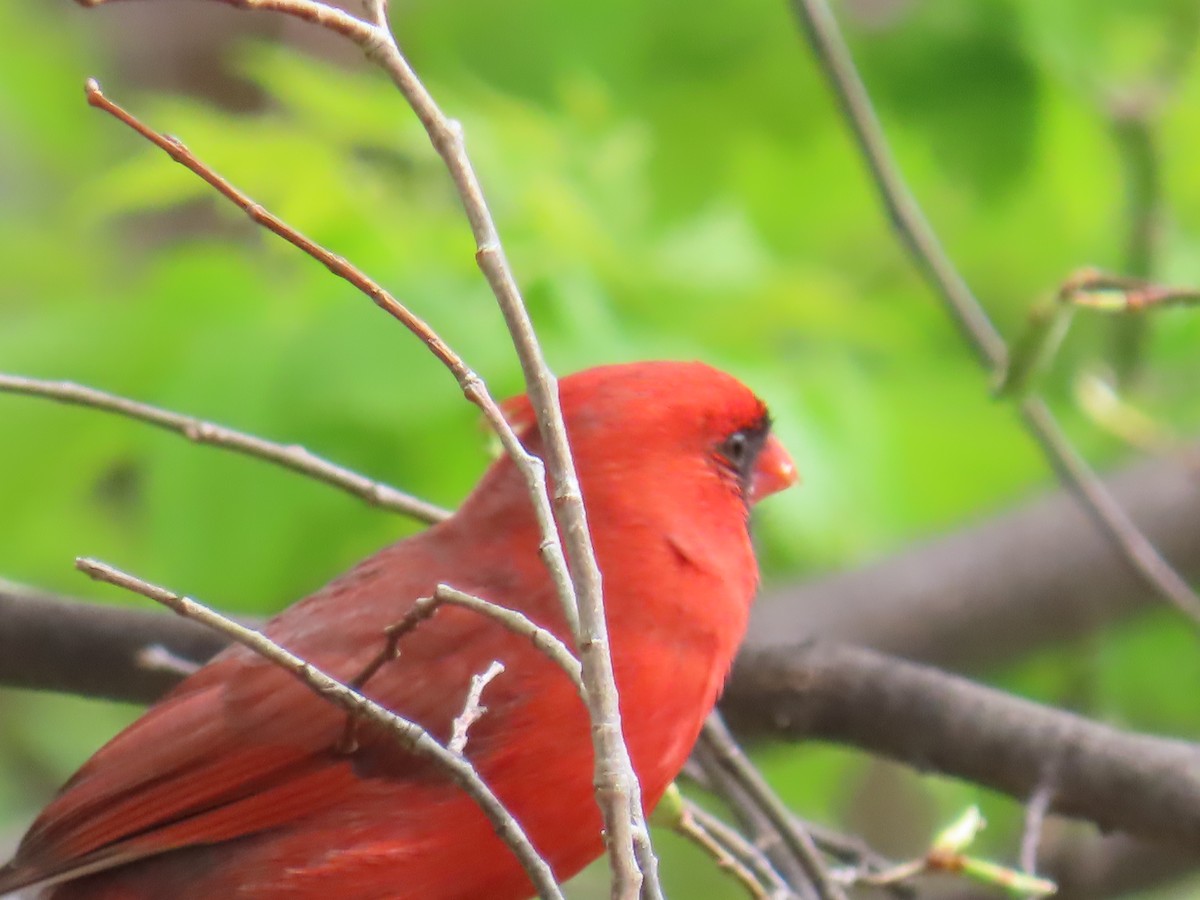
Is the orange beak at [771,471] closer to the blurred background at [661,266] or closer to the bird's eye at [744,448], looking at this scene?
the bird's eye at [744,448]

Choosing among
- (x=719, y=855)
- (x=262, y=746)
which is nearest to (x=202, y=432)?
(x=262, y=746)

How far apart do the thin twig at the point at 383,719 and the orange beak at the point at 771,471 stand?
3.58 ft

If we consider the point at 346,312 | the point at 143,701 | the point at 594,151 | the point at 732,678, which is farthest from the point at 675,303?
the point at 143,701

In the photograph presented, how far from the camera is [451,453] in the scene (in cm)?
329

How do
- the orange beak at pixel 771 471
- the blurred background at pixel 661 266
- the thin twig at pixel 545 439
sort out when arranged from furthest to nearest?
1. the blurred background at pixel 661 266
2. the orange beak at pixel 771 471
3. the thin twig at pixel 545 439

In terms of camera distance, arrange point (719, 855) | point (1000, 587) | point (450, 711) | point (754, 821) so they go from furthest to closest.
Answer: point (1000, 587) < point (754, 821) < point (450, 711) < point (719, 855)

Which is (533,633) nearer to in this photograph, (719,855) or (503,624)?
(503,624)

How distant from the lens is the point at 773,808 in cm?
232

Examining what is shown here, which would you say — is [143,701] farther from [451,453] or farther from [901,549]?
[901,549]

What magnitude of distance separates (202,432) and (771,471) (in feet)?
2.57

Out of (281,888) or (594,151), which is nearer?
(281,888)

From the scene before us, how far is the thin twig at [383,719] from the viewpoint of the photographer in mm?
1476

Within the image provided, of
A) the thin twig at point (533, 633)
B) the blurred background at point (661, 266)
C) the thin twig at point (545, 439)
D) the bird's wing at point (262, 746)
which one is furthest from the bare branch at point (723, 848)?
the blurred background at point (661, 266)

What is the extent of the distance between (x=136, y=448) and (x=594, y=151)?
3.31 ft
